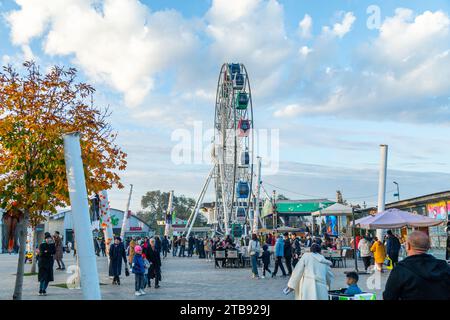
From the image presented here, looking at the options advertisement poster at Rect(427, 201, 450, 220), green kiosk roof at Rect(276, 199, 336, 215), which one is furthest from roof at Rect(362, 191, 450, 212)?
green kiosk roof at Rect(276, 199, 336, 215)

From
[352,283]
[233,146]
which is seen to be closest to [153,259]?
[352,283]

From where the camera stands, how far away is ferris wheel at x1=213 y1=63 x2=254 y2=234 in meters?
47.7

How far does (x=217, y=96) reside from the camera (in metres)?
51.3

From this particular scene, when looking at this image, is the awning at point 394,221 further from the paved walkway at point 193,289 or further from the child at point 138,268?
the child at point 138,268

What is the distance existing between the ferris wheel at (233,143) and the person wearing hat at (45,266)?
1233 inches

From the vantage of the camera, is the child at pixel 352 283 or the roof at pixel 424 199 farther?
the roof at pixel 424 199

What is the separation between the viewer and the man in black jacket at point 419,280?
5.32m

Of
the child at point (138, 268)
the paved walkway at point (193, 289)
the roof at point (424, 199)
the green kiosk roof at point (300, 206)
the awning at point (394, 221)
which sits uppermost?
the green kiosk roof at point (300, 206)

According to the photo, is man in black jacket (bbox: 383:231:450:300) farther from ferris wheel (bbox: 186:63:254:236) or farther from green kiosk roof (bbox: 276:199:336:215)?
green kiosk roof (bbox: 276:199:336:215)

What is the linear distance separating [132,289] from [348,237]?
2422 cm

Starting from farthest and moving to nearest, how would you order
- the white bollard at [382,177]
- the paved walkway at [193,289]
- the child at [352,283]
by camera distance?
the white bollard at [382,177]
the paved walkway at [193,289]
the child at [352,283]

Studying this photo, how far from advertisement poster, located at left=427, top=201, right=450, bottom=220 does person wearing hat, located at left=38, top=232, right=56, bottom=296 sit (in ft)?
52.0

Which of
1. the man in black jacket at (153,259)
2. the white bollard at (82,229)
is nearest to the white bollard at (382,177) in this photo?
the man in black jacket at (153,259)

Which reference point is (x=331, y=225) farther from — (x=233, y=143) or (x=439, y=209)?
(x=439, y=209)
